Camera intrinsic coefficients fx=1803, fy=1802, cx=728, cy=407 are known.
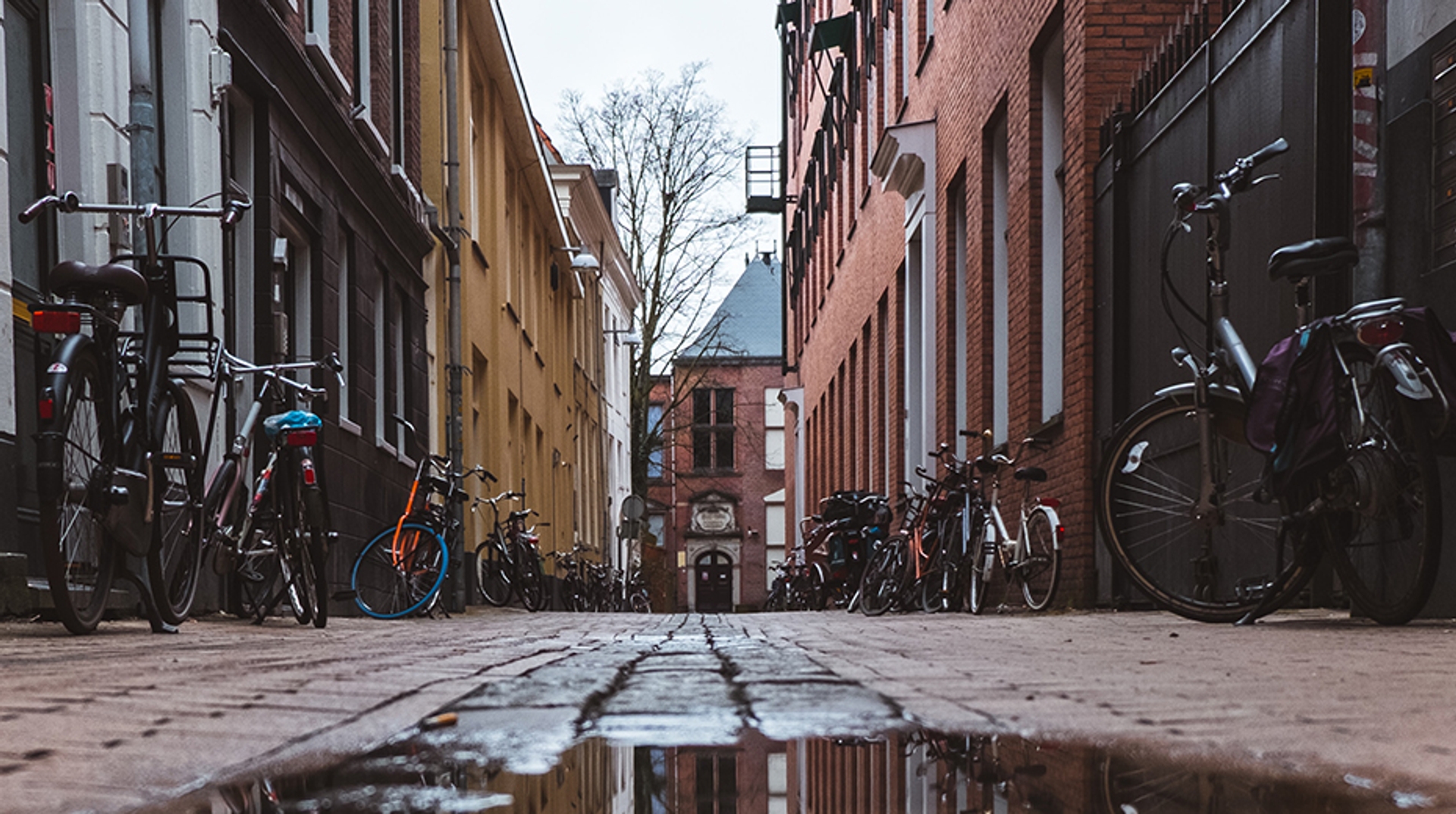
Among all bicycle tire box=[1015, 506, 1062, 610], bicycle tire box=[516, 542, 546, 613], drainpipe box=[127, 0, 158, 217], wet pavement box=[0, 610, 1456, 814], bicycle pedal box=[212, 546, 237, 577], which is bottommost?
bicycle tire box=[516, 542, 546, 613]

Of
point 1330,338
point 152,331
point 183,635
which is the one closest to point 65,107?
point 152,331

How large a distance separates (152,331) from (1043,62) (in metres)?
7.84

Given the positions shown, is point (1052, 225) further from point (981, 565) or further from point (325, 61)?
point (325, 61)

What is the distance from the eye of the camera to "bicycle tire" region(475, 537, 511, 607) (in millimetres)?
17672

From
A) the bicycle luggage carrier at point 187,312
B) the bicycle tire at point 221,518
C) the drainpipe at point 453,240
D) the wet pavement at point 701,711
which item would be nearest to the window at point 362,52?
the drainpipe at point 453,240

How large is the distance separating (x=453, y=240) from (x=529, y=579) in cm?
372

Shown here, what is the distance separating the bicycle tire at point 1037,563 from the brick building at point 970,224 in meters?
0.25

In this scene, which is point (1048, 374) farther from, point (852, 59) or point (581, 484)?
point (581, 484)

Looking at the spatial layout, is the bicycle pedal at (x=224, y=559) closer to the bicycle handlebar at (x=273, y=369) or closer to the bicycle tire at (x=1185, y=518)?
the bicycle handlebar at (x=273, y=369)

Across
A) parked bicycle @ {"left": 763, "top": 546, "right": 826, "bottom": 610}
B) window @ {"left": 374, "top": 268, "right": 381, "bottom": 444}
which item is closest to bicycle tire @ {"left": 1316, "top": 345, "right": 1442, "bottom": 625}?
window @ {"left": 374, "top": 268, "right": 381, "bottom": 444}

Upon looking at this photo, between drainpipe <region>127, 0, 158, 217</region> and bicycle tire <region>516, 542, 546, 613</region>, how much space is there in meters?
9.55

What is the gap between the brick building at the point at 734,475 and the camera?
6084cm

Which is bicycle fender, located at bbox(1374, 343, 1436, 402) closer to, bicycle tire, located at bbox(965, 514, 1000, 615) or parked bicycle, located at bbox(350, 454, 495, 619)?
bicycle tire, located at bbox(965, 514, 1000, 615)

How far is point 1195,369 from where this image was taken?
257 inches
